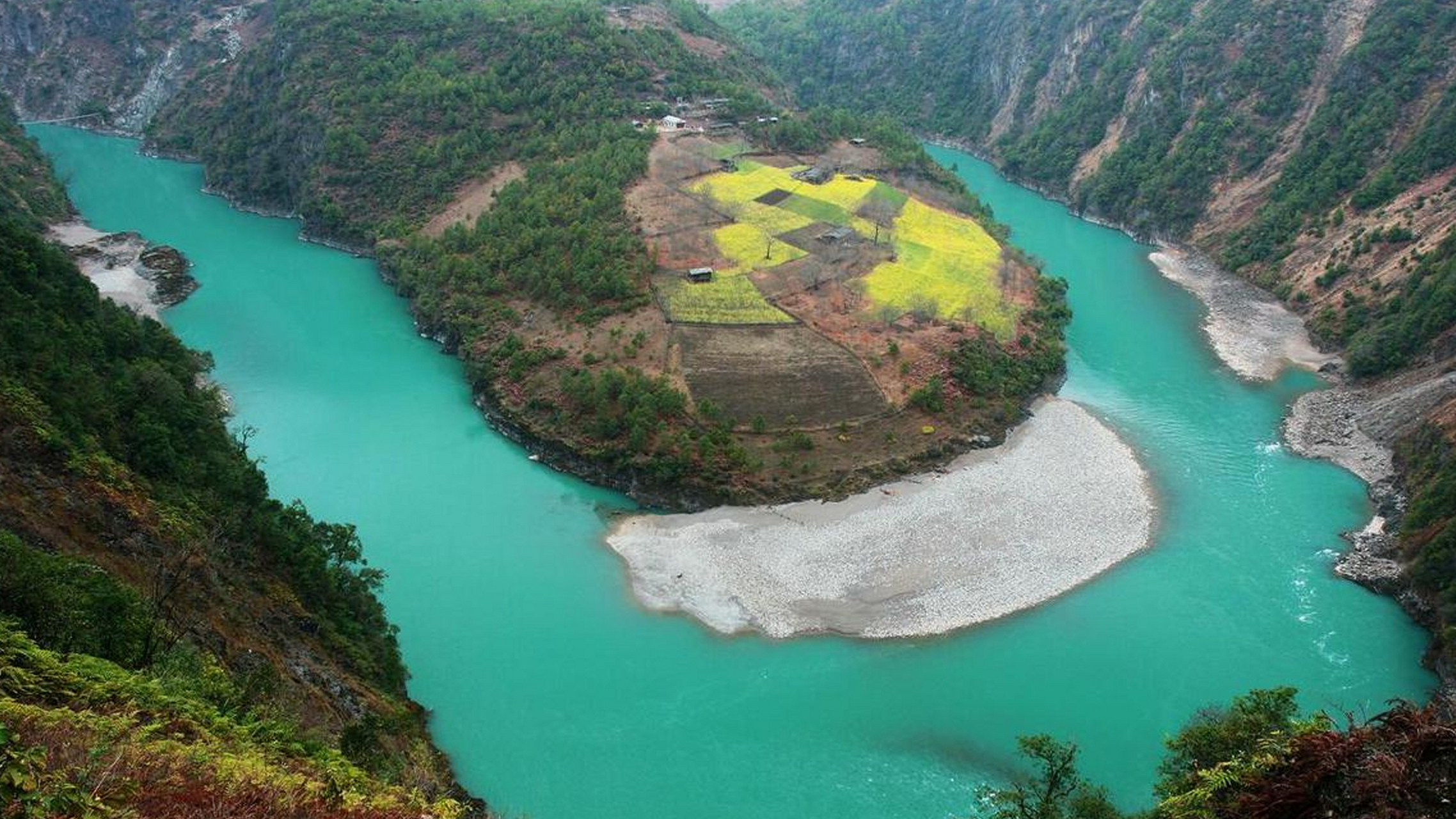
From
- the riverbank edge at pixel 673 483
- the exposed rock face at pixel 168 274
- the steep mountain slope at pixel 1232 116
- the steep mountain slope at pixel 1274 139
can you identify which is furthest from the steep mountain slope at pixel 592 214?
the steep mountain slope at pixel 1232 116

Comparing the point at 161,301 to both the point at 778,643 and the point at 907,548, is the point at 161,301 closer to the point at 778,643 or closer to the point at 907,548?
the point at 778,643

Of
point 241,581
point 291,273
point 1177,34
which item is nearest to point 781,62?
point 1177,34

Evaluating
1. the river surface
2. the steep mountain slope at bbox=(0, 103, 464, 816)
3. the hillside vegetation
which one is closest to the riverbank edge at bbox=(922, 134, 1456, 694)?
the river surface

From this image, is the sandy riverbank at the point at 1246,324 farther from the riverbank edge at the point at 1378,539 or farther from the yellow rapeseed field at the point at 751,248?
the yellow rapeseed field at the point at 751,248

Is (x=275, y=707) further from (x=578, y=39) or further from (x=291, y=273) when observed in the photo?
(x=578, y=39)

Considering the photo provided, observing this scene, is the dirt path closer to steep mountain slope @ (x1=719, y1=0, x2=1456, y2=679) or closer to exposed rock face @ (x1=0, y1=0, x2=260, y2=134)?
exposed rock face @ (x1=0, y1=0, x2=260, y2=134)
